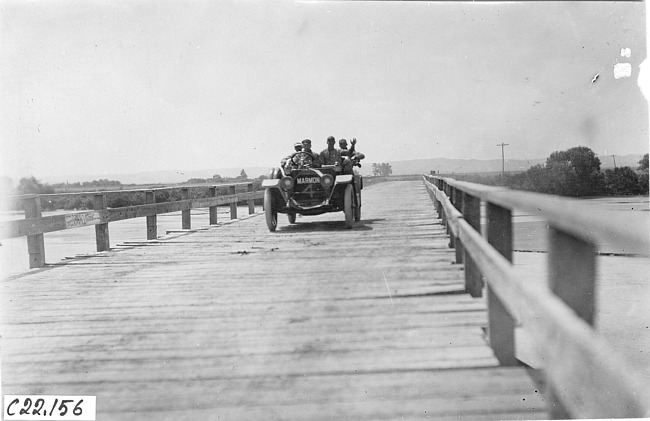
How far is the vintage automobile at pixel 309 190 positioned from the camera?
1017cm

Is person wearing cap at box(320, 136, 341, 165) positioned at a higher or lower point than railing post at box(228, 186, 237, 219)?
higher

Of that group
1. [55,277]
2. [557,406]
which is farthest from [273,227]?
[557,406]

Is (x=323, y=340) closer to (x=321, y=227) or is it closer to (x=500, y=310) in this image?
(x=500, y=310)

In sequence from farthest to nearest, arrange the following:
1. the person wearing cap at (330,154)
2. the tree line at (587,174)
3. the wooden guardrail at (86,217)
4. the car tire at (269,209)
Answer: the person wearing cap at (330,154) → the car tire at (269,209) → the wooden guardrail at (86,217) → the tree line at (587,174)

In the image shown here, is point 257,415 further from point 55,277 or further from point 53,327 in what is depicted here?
point 55,277

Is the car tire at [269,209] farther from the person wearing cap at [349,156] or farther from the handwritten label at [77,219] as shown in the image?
the handwritten label at [77,219]

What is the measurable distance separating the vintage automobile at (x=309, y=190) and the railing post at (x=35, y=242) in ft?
12.2

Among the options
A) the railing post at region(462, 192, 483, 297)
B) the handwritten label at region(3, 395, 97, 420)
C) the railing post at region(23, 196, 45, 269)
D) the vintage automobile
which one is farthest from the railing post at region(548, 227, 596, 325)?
the vintage automobile

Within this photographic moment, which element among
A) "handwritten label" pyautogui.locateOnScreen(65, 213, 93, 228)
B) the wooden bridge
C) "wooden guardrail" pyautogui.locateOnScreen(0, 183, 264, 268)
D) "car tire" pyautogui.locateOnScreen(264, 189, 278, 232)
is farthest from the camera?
"car tire" pyautogui.locateOnScreen(264, 189, 278, 232)

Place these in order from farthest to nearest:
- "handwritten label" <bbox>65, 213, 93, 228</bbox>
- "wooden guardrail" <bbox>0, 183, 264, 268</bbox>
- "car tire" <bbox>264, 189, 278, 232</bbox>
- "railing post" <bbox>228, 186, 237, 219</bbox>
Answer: "railing post" <bbox>228, 186, 237, 219</bbox>, "car tire" <bbox>264, 189, 278, 232</bbox>, "handwritten label" <bbox>65, 213, 93, 228</bbox>, "wooden guardrail" <bbox>0, 183, 264, 268</bbox>

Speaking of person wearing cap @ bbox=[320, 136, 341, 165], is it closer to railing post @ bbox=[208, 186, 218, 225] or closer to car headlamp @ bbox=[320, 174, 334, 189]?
car headlamp @ bbox=[320, 174, 334, 189]

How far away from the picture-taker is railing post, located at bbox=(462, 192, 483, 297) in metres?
4.34

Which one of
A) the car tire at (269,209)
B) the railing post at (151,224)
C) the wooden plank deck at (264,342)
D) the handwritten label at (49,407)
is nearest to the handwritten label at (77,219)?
the wooden plank deck at (264,342)

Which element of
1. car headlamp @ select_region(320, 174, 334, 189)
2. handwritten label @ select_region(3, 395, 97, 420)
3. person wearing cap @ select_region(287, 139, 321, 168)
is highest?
person wearing cap @ select_region(287, 139, 321, 168)
